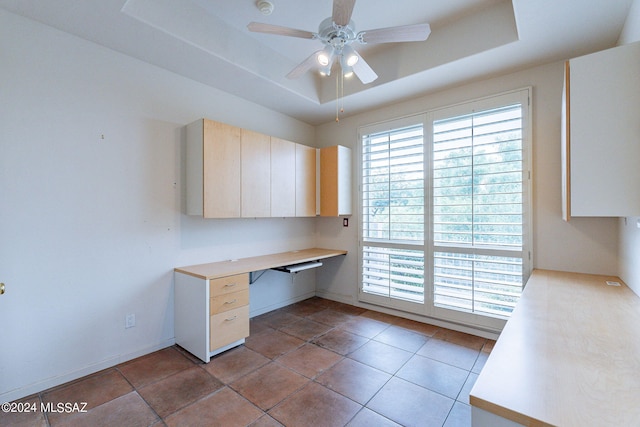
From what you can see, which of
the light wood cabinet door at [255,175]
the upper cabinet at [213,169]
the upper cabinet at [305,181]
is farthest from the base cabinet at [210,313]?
the upper cabinet at [305,181]

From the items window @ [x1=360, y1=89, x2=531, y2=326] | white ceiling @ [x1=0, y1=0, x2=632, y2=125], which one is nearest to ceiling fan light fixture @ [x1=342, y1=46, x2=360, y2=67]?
white ceiling @ [x1=0, y1=0, x2=632, y2=125]

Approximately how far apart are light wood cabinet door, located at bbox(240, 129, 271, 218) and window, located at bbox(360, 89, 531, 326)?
4.56ft

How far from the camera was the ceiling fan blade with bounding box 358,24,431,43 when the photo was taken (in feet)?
6.31

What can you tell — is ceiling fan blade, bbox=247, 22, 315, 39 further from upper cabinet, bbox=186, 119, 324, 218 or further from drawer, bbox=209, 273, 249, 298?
drawer, bbox=209, 273, 249, 298

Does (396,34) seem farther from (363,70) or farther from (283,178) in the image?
(283,178)

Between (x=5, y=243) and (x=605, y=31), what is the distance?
4.85 m

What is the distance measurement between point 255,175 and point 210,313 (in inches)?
61.4

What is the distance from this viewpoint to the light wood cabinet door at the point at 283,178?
3488mm

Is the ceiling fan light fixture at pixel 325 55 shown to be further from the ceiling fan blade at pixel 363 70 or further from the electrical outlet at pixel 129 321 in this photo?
the electrical outlet at pixel 129 321

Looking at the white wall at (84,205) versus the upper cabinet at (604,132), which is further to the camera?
the white wall at (84,205)

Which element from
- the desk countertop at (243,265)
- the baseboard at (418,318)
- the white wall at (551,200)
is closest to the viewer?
the white wall at (551,200)

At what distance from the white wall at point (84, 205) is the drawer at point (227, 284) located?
2.07 feet

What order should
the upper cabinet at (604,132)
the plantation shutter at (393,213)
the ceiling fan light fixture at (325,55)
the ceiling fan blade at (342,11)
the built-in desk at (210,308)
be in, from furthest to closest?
the plantation shutter at (393,213) → the built-in desk at (210,308) → the ceiling fan light fixture at (325,55) → the ceiling fan blade at (342,11) → the upper cabinet at (604,132)

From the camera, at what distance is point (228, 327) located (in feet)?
8.83
